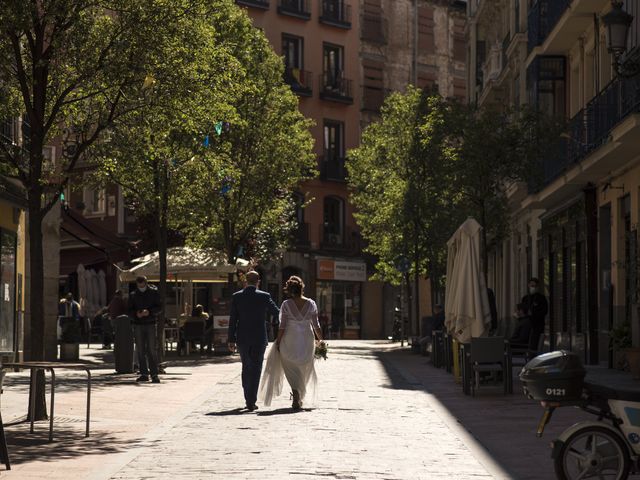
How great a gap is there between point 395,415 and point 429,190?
23973 mm

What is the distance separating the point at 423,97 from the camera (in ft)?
153

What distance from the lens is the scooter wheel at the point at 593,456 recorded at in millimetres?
9609

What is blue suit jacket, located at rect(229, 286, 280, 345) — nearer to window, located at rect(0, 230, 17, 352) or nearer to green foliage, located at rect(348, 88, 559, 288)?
window, located at rect(0, 230, 17, 352)

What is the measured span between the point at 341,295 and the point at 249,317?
48955 mm

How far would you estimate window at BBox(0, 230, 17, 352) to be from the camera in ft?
90.0

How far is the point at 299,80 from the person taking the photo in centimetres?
6438

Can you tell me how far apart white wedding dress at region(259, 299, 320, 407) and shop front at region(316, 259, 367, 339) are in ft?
152

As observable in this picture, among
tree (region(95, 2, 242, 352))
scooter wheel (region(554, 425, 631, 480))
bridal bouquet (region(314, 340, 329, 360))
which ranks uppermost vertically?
tree (region(95, 2, 242, 352))

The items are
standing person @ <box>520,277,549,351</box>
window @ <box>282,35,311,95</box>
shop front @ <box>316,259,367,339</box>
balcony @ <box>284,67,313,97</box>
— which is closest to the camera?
standing person @ <box>520,277,549,351</box>

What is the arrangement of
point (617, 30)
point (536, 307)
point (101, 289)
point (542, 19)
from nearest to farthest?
point (617, 30) < point (536, 307) < point (542, 19) < point (101, 289)

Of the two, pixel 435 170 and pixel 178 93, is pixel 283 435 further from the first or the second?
pixel 435 170

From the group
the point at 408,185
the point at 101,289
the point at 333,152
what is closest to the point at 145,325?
the point at 408,185

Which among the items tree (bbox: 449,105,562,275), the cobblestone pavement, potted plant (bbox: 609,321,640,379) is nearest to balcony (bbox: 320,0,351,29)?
tree (bbox: 449,105,562,275)

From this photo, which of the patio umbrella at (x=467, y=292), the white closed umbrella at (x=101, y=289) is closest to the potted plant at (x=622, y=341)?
the patio umbrella at (x=467, y=292)
